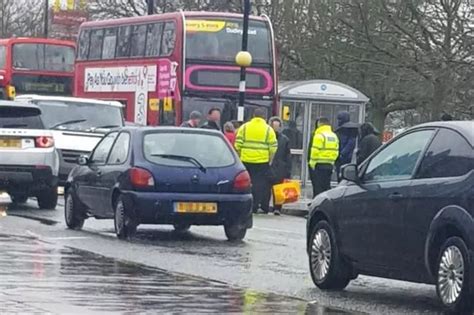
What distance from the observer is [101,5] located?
62.6m

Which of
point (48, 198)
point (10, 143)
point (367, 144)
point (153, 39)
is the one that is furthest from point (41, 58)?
point (367, 144)

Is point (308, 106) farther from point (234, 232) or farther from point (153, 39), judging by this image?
point (234, 232)

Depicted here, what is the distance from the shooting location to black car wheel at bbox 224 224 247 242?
16.9m

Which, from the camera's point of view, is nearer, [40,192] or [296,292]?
[296,292]

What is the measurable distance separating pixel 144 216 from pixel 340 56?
73.3 ft

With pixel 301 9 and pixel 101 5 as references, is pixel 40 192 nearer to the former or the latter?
pixel 301 9

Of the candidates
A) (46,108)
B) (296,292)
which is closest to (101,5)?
(46,108)

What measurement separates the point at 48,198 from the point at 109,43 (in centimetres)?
1487

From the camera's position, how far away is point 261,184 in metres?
23.9

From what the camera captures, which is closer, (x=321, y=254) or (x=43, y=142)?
(x=321, y=254)

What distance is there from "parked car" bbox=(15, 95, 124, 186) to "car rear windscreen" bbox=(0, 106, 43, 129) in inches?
167

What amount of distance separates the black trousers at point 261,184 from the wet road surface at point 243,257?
1977mm

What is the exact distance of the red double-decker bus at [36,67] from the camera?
140 feet

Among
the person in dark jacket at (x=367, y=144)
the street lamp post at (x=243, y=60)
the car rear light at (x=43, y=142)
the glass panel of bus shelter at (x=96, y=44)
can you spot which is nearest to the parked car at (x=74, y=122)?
the street lamp post at (x=243, y=60)
